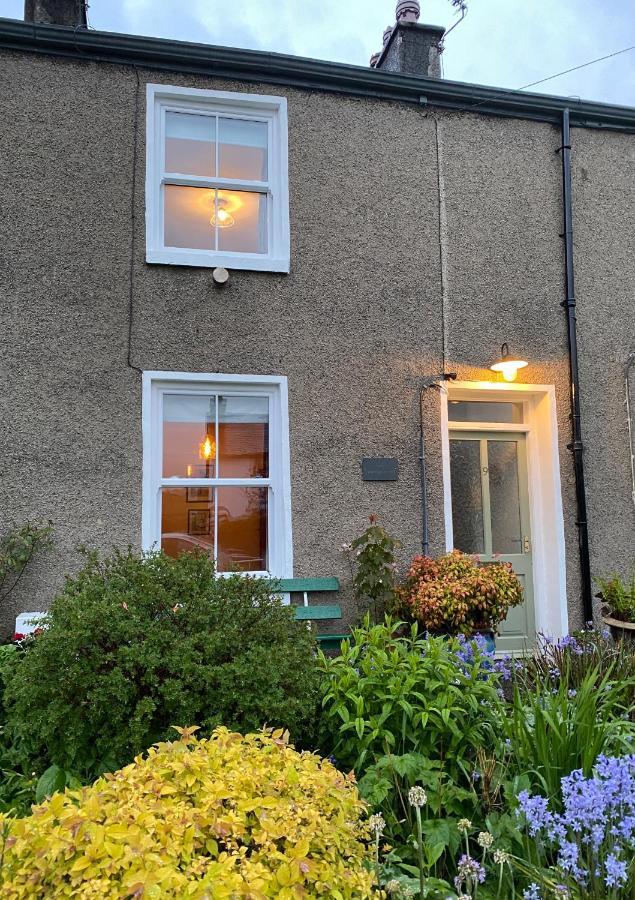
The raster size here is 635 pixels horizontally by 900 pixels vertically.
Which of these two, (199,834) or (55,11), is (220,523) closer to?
(199,834)

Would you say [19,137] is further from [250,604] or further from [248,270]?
[250,604]

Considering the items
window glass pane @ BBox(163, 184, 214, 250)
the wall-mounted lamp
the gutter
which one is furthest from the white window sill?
the wall-mounted lamp

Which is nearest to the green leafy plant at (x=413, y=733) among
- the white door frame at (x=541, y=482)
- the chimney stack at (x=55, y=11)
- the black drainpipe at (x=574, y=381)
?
the white door frame at (x=541, y=482)

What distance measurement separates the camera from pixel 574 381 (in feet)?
21.8

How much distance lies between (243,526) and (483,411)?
2.73 metres

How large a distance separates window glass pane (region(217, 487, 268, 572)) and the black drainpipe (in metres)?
3.03

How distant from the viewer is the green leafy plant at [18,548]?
17.3 feet

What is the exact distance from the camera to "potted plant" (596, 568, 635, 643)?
18.8 ft

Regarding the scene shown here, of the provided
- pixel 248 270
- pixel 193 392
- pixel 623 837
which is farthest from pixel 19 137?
pixel 623 837

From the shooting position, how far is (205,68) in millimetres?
6199

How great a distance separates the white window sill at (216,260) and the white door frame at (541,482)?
77.1 inches

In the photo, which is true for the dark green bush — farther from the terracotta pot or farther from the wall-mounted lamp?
the wall-mounted lamp

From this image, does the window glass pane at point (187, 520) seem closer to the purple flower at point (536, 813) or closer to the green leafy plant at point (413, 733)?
the green leafy plant at point (413, 733)

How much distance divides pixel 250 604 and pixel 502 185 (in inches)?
208
